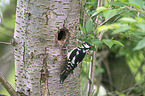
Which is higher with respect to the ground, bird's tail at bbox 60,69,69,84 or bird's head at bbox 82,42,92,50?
bird's head at bbox 82,42,92,50

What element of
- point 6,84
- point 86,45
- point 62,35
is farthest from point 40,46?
point 86,45

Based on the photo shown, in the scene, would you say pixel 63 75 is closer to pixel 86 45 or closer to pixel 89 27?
pixel 89 27

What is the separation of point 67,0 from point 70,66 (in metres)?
0.67

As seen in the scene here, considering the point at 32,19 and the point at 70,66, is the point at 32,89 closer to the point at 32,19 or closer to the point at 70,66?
the point at 70,66

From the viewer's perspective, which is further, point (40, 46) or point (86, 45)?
point (86, 45)

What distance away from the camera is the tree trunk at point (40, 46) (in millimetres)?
1706

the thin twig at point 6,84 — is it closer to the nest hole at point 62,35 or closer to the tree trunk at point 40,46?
the tree trunk at point 40,46

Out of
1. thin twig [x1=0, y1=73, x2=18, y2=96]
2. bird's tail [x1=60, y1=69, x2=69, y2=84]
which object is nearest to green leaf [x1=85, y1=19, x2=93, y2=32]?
bird's tail [x1=60, y1=69, x2=69, y2=84]

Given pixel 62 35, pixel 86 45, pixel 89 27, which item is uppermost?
pixel 89 27

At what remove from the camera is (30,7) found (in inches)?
66.8

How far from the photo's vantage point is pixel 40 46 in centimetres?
172

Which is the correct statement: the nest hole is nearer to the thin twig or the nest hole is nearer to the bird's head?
the bird's head

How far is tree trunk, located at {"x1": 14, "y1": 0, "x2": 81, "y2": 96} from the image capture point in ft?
5.60

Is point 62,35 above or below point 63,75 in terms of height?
above
